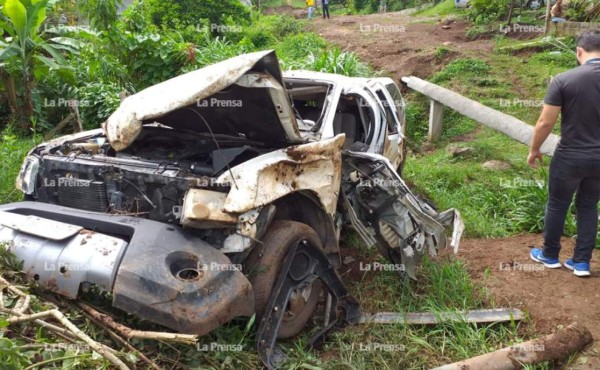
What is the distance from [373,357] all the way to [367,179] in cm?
144

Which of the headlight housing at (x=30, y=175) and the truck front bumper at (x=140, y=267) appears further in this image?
the headlight housing at (x=30, y=175)

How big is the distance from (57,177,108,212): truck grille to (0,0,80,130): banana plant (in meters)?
4.35

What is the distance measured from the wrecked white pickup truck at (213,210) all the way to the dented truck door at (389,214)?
0.04ft

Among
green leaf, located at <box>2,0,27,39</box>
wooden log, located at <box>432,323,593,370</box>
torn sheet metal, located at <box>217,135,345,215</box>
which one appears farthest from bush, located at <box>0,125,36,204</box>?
wooden log, located at <box>432,323,593,370</box>

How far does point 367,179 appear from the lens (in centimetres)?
453

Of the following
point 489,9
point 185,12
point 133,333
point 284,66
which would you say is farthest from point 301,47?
point 133,333

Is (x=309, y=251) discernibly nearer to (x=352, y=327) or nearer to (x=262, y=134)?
(x=352, y=327)

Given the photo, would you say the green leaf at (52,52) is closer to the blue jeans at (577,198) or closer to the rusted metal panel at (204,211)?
the rusted metal panel at (204,211)

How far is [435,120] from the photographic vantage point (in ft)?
30.1

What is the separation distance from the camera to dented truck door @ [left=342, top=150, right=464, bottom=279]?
14.5 ft

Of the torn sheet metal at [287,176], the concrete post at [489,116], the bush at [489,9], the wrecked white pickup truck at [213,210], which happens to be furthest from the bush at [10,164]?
the bush at [489,9]

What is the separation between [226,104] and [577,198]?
310 centimetres

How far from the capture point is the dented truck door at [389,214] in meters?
4.43

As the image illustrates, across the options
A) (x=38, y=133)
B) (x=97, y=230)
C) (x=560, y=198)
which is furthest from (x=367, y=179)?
(x=38, y=133)
